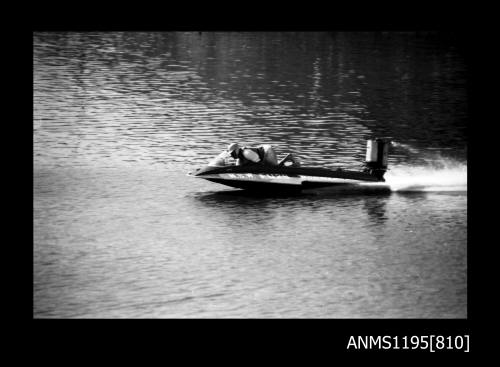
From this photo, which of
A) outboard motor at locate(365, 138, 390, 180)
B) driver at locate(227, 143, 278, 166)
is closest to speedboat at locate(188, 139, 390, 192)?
outboard motor at locate(365, 138, 390, 180)

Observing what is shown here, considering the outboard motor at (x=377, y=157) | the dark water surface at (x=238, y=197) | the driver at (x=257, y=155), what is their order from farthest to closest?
the driver at (x=257, y=155) → the outboard motor at (x=377, y=157) → the dark water surface at (x=238, y=197)

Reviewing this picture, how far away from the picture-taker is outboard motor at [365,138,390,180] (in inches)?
1551

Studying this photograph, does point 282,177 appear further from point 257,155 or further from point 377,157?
point 377,157

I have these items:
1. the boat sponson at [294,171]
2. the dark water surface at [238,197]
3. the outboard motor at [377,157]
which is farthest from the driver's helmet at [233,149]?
the outboard motor at [377,157]

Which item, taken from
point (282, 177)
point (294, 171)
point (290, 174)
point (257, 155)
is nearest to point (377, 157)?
point (294, 171)

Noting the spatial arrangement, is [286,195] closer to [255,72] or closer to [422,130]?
[422,130]

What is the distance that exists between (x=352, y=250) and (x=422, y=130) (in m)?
22.5

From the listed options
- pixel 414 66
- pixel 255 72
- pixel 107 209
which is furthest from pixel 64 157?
pixel 414 66

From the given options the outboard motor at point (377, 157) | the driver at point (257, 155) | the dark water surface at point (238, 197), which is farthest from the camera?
the driver at point (257, 155)

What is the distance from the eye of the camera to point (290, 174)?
39.4 m

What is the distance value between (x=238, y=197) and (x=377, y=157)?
21.5 ft

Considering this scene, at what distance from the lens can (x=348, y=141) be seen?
48.7 meters

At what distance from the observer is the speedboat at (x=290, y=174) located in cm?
3950

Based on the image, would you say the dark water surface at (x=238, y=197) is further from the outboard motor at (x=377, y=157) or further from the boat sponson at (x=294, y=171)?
the outboard motor at (x=377, y=157)
